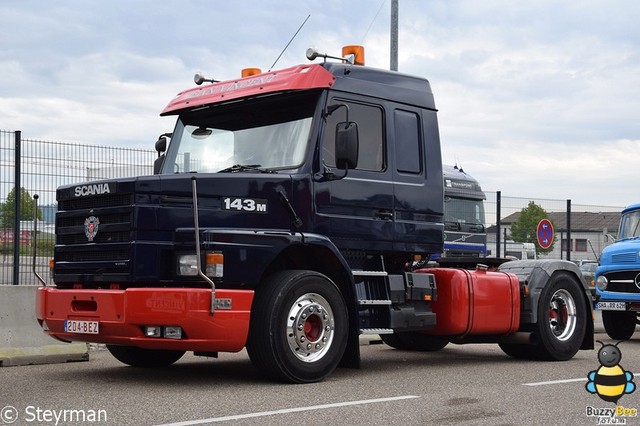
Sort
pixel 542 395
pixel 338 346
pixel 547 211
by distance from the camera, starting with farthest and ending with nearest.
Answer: pixel 547 211
pixel 338 346
pixel 542 395

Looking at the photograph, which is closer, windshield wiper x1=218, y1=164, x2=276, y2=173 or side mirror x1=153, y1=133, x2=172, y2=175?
windshield wiper x1=218, y1=164, x2=276, y2=173

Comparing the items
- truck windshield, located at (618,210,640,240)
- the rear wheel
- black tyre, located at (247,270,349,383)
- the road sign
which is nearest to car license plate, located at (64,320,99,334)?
black tyre, located at (247,270,349,383)

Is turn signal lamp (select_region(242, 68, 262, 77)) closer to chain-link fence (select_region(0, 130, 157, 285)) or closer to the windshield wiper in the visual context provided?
the windshield wiper

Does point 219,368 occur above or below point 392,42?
below

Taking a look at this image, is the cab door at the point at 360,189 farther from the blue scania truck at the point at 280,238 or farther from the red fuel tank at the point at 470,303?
the red fuel tank at the point at 470,303

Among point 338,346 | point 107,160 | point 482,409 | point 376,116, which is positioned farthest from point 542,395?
point 107,160

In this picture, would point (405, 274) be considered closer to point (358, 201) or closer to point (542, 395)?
point (358, 201)

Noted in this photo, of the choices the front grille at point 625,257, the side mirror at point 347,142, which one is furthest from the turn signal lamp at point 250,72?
the front grille at point 625,257

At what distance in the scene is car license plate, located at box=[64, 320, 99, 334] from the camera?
28.6 feet

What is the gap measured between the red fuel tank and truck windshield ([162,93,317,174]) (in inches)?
94.9

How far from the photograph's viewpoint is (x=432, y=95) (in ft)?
35.6

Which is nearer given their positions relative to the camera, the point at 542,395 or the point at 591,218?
the point at 542,395

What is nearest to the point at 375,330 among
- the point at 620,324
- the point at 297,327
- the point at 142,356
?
the point at 297,327

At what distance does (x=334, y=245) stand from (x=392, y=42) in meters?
9.27
